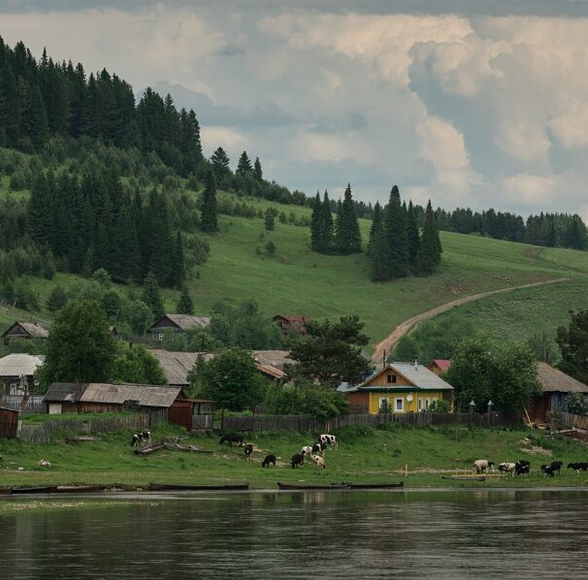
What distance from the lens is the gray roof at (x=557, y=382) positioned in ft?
419

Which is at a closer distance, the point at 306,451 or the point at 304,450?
the point at 304,450

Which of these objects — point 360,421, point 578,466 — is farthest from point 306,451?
point 578,466

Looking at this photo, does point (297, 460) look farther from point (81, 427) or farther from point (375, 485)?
point (81, 427)


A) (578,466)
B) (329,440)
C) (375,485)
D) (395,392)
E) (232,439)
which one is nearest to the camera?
(375,485)

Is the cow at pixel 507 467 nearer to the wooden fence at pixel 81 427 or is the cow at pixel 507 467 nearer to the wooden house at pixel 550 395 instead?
the wooden fence at pixel 81 427

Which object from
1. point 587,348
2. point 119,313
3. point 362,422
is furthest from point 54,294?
point 362,422

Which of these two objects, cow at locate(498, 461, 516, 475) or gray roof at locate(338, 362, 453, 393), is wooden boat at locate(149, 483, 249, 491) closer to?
cow at locate(498, 461, 516, 475)

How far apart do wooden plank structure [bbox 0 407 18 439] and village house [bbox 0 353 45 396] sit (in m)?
47.5

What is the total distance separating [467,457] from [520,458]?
4.74 meters

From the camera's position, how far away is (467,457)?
105 meters

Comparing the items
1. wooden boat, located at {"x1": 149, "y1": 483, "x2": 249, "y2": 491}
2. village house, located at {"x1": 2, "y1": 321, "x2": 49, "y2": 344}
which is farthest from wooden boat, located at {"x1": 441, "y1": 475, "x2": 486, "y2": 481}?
village house, located at {"x1": 2, "y1": 321, "x2": 49, "y2": 344}

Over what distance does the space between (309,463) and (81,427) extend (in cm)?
1372

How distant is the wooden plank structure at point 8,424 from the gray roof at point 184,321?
10778cm

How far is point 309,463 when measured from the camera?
9212 centimetres
